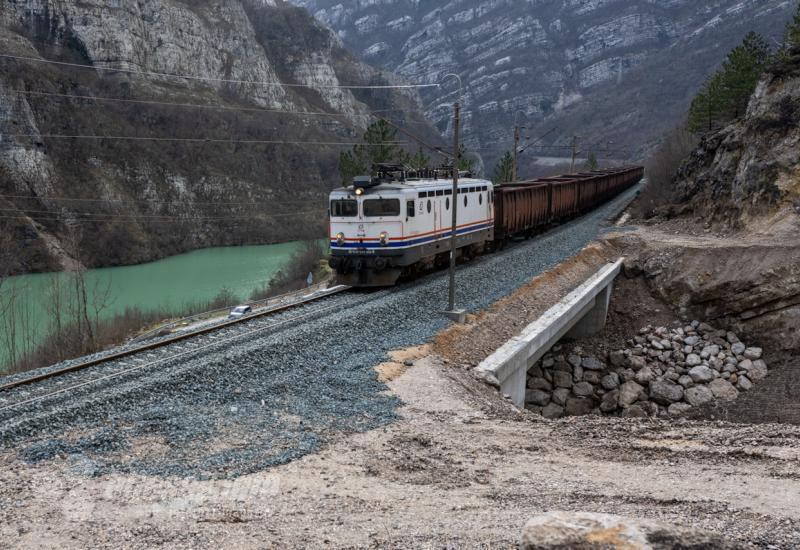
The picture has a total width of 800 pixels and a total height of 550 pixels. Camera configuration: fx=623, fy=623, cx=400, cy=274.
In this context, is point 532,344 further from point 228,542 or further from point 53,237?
point 53,237

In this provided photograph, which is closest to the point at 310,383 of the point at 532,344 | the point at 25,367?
the point at 532,344

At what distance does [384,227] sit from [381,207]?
646 mm

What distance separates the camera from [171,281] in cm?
6462

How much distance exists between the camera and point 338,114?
159 m

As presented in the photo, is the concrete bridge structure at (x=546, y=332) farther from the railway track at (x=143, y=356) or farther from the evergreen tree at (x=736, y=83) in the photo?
the evergreen tree at (x=736, y=83)

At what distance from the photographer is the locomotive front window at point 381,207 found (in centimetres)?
1908

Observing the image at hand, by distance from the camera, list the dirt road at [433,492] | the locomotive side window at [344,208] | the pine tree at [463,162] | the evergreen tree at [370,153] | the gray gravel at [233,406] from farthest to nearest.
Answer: the evergreen tree at [370,153] → the pine tree at [463,162] → the locomotive side window at [344,208] → the gray gravel at [233,406] → the dirt road at [433,492]

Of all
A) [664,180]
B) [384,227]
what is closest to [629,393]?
[384,227]

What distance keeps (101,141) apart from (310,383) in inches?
3758

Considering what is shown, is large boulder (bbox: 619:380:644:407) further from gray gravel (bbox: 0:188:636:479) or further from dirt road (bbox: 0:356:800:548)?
dirt road (bbox: 0:356:800:548)

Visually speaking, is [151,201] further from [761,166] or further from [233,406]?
[233,406]

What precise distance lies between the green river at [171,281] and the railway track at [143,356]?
27.8 metres

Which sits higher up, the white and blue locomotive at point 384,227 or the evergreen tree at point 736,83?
the evergreen tree at point 736,83

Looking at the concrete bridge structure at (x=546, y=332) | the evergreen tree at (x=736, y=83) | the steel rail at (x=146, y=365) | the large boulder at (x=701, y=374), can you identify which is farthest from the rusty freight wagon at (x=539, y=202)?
the steel rail at (x=146, y=365)
